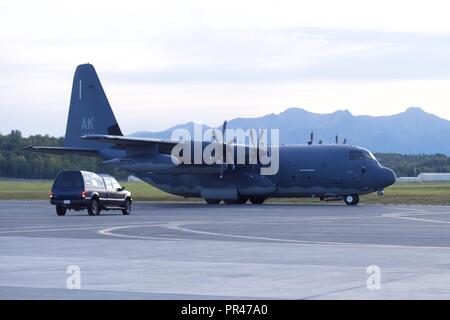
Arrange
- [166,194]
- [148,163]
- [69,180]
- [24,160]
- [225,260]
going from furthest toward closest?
[24,160]
[166,194]
[148,163]
[69,180]
[225,260]

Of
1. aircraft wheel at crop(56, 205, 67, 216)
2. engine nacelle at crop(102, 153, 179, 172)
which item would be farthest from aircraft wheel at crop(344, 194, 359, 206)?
aircraft wheel at crop(56, 205, 67, 216)

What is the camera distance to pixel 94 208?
134 feet

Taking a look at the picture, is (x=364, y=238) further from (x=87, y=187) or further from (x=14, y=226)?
(x=87, y=187)

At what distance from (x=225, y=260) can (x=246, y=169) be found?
36.9 meters

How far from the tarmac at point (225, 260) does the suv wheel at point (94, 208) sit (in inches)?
280

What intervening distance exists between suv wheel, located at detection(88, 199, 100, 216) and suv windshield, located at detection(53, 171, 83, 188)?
0.85 m

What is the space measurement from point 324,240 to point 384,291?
10.9m

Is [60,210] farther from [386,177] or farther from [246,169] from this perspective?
[386,177]

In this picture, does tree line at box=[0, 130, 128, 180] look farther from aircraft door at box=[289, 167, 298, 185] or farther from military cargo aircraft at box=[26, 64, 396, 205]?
aircraft door at box=[289, 167, 298, 185]

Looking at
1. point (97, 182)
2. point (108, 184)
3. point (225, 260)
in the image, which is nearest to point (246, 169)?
point (108, 184)

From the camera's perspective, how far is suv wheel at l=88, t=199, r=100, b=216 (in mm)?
40625

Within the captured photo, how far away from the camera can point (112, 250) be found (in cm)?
2194

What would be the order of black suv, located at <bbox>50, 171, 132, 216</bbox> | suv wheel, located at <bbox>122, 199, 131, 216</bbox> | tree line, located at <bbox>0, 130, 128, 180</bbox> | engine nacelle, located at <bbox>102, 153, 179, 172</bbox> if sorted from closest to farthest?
black suv, located at <bbox>50, 171, 132, 216</bbox>, suv wheel, located at <bbox>122, 199, 131, 216</bbox>, engine nacelle, located at <bbox>102, 153, 179, 172</bbox>, tree line, located at <bbox>0, 130, 128, 180</bbox>

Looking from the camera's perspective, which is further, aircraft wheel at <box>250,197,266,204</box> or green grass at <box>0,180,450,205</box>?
green grass at <box>0,180,450,205</box>
